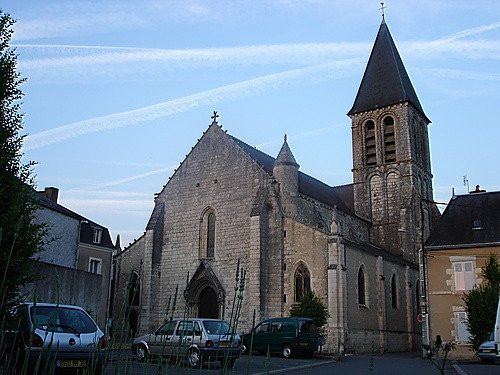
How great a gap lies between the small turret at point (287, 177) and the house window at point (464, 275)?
8.04m

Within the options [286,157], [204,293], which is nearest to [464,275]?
[286,157]

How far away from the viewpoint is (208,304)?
2823 cm

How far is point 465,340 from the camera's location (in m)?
22.8

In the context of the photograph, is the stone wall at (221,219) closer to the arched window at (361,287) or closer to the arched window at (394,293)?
the arched window at (361,287)

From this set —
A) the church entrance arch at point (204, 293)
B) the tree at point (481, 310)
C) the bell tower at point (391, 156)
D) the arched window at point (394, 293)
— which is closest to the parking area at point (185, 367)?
the tree at point (481, 310)

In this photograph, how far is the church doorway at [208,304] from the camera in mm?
27873

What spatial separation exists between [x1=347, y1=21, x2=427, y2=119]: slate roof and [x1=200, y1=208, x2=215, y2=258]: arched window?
1794 cm

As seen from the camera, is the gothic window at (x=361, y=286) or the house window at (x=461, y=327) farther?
the gothic window at (x=361, y=286)

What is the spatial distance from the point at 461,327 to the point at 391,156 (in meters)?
19.0

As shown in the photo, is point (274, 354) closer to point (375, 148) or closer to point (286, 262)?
point (286, 262)

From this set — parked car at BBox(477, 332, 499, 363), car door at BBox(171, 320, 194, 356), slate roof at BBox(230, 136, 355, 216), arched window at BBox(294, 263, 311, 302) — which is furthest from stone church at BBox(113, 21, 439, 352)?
car door at BBox(171, 320, 194, 356)

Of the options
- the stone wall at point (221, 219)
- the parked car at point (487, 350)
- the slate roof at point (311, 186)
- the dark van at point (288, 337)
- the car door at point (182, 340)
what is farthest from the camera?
the slate roof at point (311, 186)

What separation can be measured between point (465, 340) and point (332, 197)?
16.6 m

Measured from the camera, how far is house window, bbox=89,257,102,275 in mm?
31422
